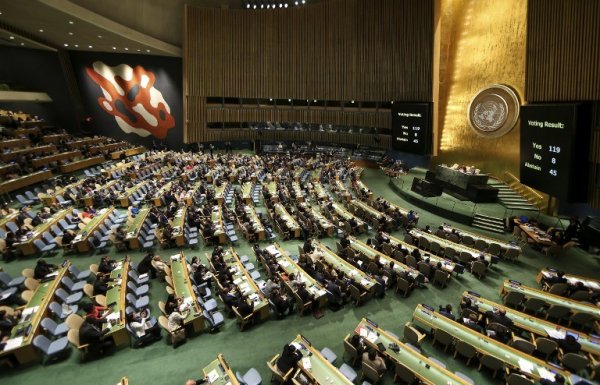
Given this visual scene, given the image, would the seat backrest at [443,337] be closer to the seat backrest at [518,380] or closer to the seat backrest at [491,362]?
the seat backrest at [491,362]

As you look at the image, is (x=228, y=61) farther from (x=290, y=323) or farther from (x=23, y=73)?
(x=290, y=323)

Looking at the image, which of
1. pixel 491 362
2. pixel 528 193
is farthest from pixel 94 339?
pixel 528 193

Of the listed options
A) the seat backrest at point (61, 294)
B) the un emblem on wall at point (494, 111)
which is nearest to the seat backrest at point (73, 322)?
the seat backrest at point (61, 294)

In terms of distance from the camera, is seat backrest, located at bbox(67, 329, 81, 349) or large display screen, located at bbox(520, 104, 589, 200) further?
large display screen, located at bbox(520, 104, 589, 200)

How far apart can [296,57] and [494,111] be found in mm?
15985

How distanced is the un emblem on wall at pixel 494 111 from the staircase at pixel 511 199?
108 inches

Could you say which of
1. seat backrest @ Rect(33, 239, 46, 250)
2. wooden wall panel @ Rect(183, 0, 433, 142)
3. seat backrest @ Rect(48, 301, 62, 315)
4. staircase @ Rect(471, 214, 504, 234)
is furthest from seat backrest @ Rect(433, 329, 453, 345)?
wooden wall panel @ Rect(183, 0, 433, 142)

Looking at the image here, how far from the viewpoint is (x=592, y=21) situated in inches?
399

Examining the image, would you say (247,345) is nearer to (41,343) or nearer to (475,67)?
(41,343)

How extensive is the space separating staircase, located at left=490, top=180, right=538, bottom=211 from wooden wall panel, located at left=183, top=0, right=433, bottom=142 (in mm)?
8241

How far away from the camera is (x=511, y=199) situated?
52.1 feet

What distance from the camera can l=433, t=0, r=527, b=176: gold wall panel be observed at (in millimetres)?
16016

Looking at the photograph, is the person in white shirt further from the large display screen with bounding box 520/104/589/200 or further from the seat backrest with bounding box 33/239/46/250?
the large display screen with bounding box 520/104/589/200

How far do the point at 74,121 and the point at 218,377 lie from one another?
28472 millimetres
